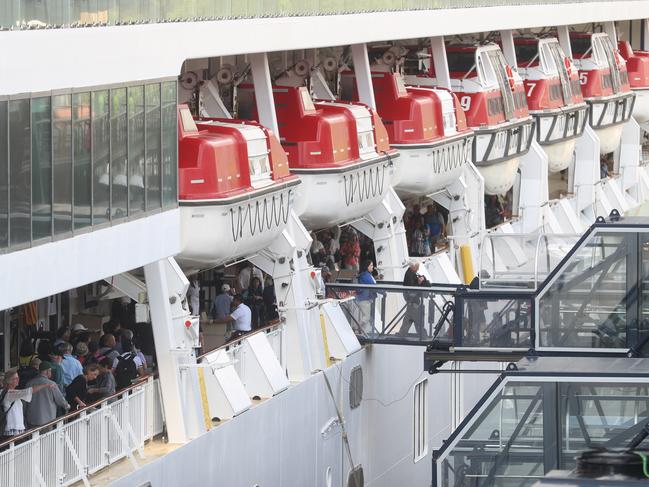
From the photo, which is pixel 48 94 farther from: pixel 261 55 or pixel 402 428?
pixel 402 428

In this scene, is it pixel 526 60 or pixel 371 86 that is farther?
pixel 526 60

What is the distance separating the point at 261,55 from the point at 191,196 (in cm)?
498

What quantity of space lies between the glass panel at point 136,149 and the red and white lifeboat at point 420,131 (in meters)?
11.6

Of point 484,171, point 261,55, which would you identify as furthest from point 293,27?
point 484,171

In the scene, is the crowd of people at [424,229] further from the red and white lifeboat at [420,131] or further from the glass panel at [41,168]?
the glass panel at [41,168]

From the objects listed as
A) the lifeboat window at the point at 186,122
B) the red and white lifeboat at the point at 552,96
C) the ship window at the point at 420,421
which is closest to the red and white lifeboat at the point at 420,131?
the ship window at the point at 420,421

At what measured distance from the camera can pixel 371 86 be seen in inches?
1316

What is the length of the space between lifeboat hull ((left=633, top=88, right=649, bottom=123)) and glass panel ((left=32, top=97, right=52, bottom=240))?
34863 mm

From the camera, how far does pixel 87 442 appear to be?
2077 cm

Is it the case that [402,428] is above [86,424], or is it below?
Result: below

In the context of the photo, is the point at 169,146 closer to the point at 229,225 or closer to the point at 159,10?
the point at 159,10

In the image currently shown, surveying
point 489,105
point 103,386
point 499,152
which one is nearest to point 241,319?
point 103,386

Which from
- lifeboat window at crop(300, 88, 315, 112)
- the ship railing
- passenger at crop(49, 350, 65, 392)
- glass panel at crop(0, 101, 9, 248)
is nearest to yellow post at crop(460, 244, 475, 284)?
the ship railing

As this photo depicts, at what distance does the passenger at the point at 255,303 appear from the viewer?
2962 cm
